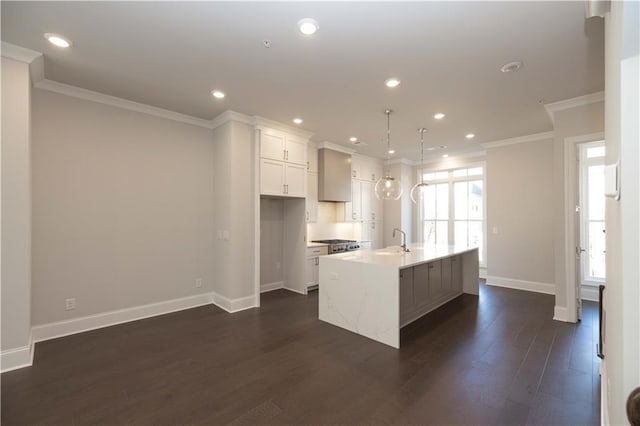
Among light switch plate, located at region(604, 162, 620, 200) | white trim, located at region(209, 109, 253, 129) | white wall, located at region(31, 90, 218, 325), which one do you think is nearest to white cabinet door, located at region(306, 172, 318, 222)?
white trim, located at region(209, 109, 253, 129)

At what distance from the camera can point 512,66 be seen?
2797 millimetres

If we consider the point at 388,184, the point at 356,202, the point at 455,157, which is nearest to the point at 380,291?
the point at 388,184

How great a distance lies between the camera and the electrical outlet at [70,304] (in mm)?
3295

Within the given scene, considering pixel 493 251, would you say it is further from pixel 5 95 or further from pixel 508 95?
pixel 5 95

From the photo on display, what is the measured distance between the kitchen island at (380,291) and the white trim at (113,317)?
78.4 inches

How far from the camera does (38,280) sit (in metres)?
3.12

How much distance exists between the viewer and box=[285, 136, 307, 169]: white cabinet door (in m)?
4.84

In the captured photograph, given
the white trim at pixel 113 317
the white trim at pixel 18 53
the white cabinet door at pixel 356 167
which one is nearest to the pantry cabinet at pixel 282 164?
the white cabinet door at pixel 356 167

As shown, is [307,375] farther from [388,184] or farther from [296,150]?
[296,150]

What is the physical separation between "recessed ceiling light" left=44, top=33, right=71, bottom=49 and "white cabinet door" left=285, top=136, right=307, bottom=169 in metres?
2.85

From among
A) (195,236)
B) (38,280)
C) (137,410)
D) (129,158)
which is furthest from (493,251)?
(38,280)

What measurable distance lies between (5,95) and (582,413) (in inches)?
206

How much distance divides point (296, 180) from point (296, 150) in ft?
1.71

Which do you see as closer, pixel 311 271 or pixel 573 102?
pixel 573 102
